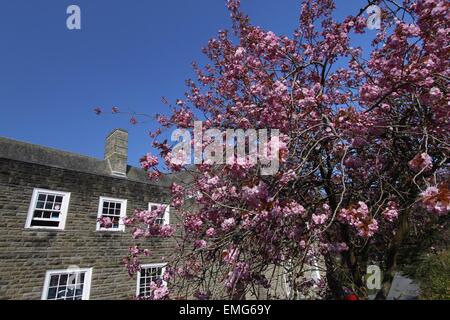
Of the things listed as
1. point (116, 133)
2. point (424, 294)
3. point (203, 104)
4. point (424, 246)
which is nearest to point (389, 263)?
point (424, 246)

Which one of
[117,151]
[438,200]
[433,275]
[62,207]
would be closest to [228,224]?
[438,200]

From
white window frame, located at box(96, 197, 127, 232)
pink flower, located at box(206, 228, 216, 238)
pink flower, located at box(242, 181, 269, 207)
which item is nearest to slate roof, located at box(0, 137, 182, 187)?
white window frame, located at box(96, 197, 127, 232)

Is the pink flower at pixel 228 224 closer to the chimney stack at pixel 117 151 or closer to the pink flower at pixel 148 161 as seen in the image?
the pink flower at pixel 148 161

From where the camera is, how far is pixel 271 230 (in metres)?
3.51

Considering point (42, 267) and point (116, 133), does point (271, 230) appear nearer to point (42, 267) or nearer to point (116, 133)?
point (42, 267)

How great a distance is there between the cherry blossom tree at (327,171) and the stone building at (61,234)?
18.0ft

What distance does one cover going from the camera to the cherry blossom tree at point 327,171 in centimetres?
297

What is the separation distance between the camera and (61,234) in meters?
10.2

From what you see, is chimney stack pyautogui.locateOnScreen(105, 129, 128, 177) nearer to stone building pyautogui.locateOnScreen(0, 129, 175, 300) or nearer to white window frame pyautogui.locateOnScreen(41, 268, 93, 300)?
stone building pyautogui.locateOnScreen(0, 129, 175, 300)

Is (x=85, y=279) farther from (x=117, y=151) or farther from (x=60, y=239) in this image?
(x=117, y=151)

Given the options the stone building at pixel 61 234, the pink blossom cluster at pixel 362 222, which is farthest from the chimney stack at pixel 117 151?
the pink blossom cluster at pixel 362 222

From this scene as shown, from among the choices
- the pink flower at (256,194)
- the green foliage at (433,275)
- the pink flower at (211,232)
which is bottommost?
the green foliage at (433,275)

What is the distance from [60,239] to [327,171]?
1010 centimetres

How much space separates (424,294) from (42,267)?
14.1 meters
